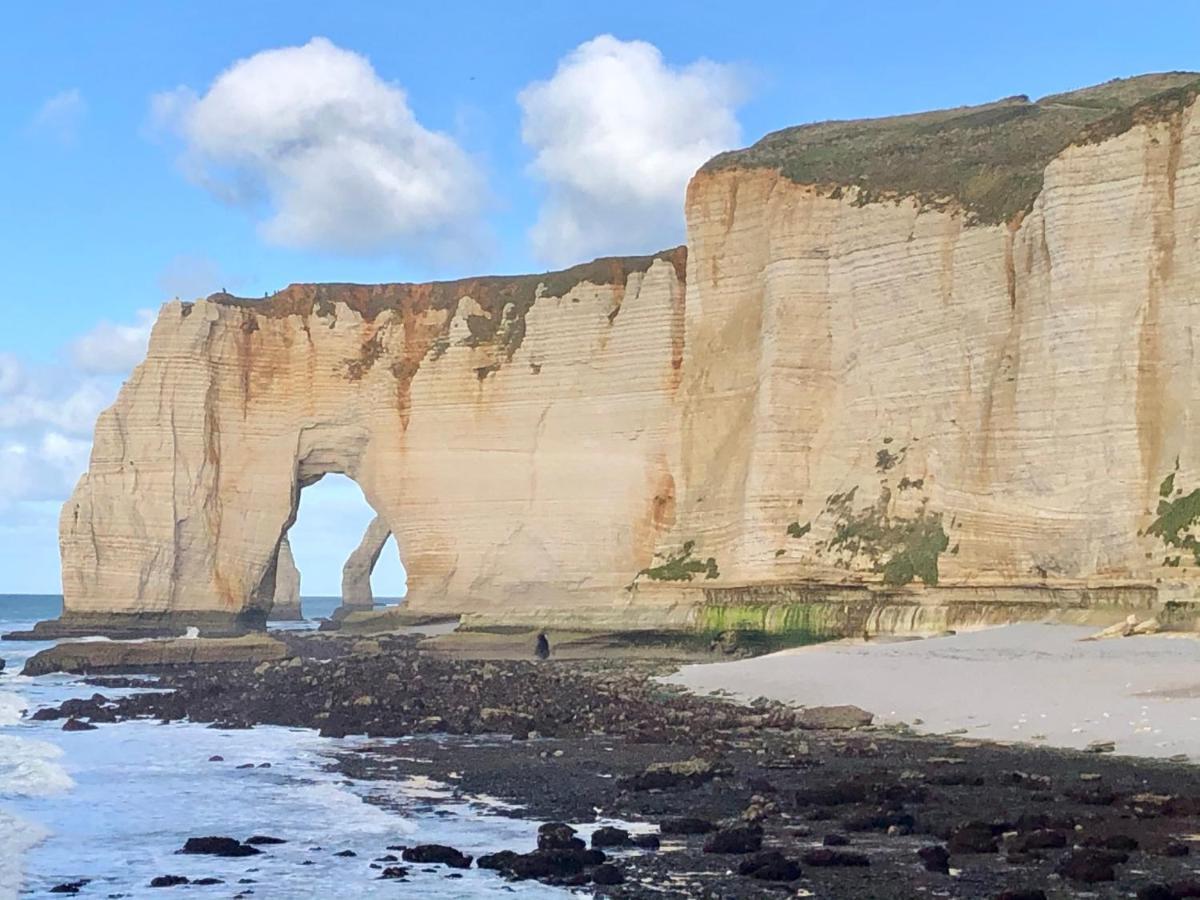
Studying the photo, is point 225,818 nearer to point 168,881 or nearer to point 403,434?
point 168,881

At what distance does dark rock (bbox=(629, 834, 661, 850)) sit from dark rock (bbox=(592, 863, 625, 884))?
1.02 meters

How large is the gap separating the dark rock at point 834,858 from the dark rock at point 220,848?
4397 millimetres

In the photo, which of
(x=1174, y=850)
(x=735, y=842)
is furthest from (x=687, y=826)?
(x=1174, y=850)

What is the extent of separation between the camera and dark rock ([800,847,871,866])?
9.70m

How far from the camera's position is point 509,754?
16719mm

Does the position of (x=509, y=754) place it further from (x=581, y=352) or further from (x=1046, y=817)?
(x=581, y=352)

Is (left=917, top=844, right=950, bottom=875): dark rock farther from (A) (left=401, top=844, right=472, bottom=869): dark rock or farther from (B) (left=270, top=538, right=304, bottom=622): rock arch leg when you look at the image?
(B) (left=270, top=538, right=304, bottom=622): rock arch leg

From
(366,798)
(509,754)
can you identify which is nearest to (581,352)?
(509,754)

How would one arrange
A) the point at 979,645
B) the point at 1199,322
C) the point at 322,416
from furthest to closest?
the point at 322,416 → the point at 1199,322 → the point at 979,645

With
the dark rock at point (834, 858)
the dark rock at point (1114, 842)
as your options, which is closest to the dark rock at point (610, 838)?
the dark rock at point (834, 858)

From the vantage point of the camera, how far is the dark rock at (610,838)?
10.6 meters

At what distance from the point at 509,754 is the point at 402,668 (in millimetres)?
13363

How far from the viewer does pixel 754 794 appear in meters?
12.8

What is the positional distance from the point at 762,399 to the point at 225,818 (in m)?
23.1
